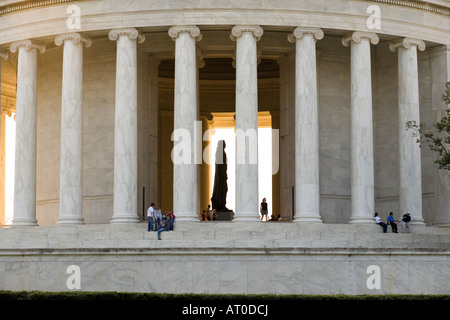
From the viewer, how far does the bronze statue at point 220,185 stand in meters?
92.4

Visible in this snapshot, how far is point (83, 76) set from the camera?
88.6 metres

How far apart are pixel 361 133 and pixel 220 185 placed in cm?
1873

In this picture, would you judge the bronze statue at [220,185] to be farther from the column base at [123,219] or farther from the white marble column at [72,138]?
A: the white marble column at [72,138]

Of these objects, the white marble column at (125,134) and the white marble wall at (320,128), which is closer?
the white marble column at (125,134)

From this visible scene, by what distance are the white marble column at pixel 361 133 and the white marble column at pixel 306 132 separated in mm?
3851

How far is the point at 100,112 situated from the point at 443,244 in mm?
34823

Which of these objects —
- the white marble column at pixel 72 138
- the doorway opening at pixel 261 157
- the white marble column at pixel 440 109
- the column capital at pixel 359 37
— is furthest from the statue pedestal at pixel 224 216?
the doorway opening at pixel 261 157

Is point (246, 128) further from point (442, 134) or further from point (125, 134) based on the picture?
point (442, 134)

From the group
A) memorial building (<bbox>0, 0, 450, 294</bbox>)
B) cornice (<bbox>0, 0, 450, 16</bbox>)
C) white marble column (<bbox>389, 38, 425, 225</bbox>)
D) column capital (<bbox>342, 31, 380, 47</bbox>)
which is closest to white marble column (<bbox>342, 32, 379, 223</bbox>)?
column capital (<bbox>342, 31, 380, 47</bbox>)

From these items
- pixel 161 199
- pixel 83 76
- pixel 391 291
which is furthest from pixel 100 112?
pixel 391 291

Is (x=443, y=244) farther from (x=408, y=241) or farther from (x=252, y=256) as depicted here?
(x=252, y=256)

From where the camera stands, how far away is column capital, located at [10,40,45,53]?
83.6 m

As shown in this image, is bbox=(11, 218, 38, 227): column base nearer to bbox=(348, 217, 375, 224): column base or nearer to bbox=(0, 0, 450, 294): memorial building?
bbox=(0, 0, 450, 294): memorial building

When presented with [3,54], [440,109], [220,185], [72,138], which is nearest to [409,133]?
[440,109]
